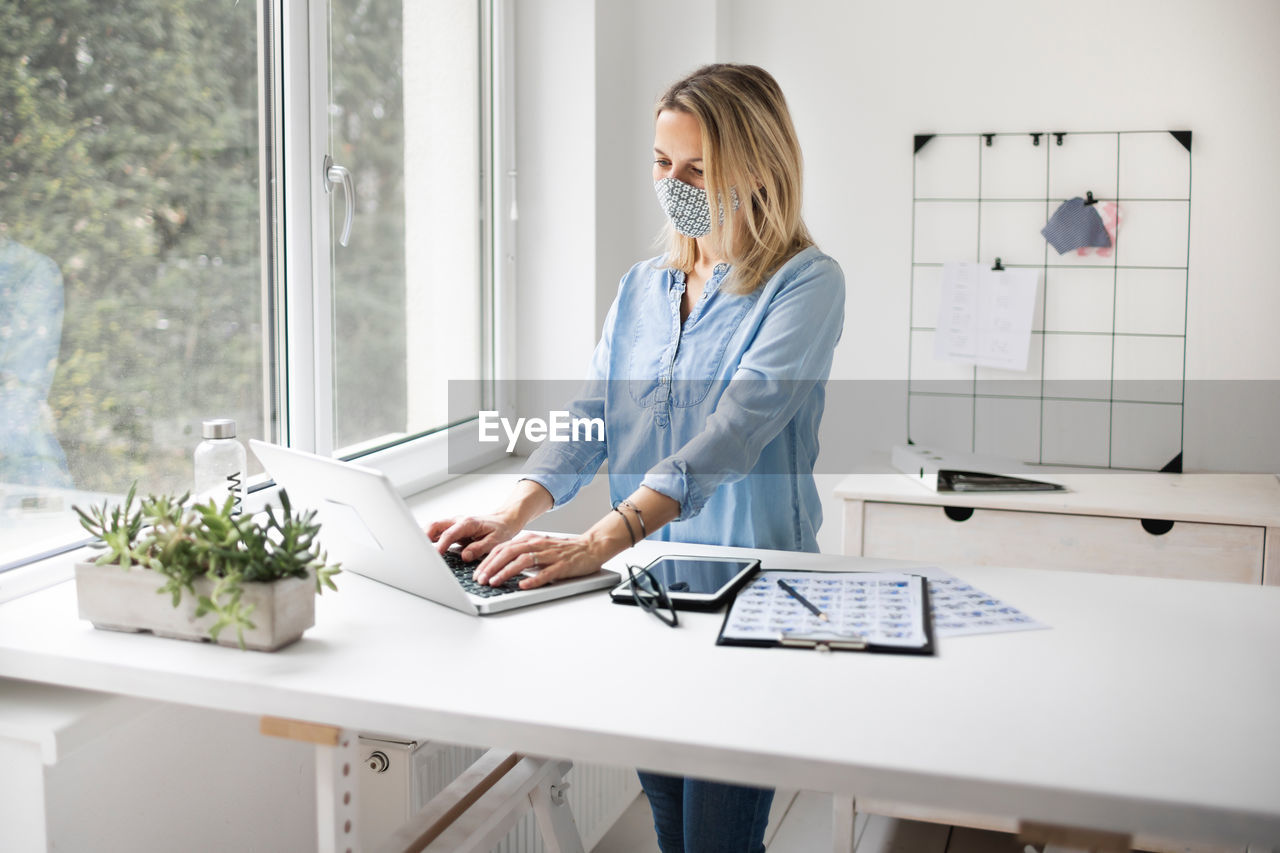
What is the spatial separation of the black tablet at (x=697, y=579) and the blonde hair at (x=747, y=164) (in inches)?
16.3

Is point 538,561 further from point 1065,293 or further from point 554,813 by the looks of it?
point 1065,293

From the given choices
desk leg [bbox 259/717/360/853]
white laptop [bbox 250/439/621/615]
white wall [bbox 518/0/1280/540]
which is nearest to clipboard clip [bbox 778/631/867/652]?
white laptop [bbox 250/439/621/615]

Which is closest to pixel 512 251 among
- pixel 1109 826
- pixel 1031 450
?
pixel 1031 450

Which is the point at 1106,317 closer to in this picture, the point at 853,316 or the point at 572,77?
the point at 853,316

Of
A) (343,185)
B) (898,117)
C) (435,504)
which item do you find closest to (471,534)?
(435,504)

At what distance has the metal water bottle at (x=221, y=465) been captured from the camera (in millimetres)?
1323

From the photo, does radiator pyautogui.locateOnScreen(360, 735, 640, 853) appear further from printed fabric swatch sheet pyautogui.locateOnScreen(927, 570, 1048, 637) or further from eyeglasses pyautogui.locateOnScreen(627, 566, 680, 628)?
printed fabric swatch sheet pyautogui.locateOnScreen(927, 570, 1048, 637)

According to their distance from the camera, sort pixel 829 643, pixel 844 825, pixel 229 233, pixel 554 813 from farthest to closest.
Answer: pixel 844 825, pixel 229 233, pixel 554 813, pixel 829 643

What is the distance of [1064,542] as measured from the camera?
7.08 feet

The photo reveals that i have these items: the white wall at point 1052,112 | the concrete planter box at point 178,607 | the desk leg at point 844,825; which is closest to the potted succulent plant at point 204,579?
the concrete planter box at point 178,607

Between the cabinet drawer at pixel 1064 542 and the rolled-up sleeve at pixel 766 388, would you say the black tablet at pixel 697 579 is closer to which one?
the rolled-up sleeve at pixel 766 388

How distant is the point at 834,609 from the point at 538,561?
33cm

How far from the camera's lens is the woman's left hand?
121 cm

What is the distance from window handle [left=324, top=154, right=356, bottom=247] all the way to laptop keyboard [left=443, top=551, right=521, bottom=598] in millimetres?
739
